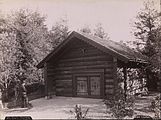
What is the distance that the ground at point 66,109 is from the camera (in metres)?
3.97

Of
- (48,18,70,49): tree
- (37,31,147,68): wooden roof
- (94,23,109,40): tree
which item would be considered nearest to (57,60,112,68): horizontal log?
(37,31,147,68): wooden roof

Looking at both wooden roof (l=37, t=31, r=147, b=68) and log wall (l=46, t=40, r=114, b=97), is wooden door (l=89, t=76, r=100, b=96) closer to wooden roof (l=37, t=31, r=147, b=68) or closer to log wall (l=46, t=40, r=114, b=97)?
log wall (l=46, t=40, r=114, b=97)

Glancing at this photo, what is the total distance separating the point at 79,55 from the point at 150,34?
1075 millimetres

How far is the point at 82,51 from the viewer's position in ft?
14.8

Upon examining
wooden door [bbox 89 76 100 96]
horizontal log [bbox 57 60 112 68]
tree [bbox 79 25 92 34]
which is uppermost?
tree [bbox 79 25 92 34]

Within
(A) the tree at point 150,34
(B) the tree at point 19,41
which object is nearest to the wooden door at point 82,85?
(B) the tree at point 19,41

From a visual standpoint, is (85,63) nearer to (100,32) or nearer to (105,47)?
(105,47)

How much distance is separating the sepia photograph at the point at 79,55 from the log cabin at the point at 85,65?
0.05 feet

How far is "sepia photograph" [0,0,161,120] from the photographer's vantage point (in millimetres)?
3748

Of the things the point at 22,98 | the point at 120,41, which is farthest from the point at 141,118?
the point at 22,98

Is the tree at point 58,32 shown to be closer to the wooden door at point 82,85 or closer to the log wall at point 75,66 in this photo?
the log wall at point 75,66

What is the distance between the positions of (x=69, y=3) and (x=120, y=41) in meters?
0.79

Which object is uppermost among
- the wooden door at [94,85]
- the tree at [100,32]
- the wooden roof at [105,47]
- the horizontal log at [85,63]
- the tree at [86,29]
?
the tree at [86,29]

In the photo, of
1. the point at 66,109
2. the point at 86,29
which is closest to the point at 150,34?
the point at 86,29
